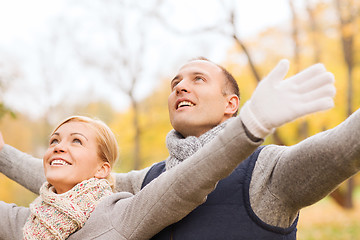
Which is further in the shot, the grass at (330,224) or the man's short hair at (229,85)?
the grass at (330,224)

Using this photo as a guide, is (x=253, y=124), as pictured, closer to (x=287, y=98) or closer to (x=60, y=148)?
(x=287, y=98)

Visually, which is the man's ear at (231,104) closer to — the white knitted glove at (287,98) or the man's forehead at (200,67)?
the man's forehead at (200,67)

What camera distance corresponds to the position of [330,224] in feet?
29.3

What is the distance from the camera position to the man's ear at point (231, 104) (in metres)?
1.96

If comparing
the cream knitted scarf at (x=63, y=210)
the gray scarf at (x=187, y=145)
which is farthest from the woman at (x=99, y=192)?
the gray scarf at (x=187, y=145)

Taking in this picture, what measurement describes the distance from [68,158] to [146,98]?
10896mm

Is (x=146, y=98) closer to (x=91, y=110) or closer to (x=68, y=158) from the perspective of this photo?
(x=91, y=110)

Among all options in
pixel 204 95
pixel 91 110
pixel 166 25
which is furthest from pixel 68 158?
pixel 91 110

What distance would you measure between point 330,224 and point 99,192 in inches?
330

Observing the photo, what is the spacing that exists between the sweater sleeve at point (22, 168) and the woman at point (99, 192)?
0.77 ft

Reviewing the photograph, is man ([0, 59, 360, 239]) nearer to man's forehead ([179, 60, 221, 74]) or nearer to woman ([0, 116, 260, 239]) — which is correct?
man's forehead ([179, 60, 221, 74])

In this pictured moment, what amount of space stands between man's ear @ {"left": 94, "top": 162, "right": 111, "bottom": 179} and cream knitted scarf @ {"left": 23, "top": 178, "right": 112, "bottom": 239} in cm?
→ 9

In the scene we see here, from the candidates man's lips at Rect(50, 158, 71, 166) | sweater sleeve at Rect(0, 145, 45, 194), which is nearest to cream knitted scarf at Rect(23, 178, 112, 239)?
man's lips at Rect(50, 158, 71, 166)

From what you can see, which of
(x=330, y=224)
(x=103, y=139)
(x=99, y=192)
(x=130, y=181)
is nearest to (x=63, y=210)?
(x=99, y=192)
